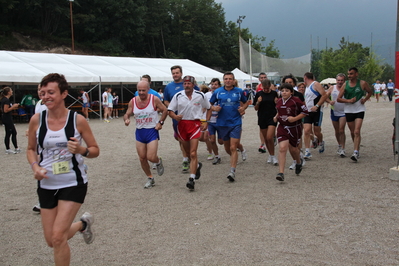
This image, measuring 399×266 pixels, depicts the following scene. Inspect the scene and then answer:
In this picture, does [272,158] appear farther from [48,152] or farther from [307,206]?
[48,152]

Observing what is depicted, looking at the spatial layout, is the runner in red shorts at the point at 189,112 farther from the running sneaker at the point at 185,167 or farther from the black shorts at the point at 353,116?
the black shorts at the point at 353,116

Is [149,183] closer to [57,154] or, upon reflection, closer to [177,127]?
[177,127]

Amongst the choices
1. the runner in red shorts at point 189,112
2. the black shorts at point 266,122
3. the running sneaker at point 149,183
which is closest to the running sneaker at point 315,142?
the black shorts at point 266,122

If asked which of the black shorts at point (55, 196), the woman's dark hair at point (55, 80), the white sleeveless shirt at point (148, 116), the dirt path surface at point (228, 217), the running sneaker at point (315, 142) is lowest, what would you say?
the dirt path surface at point (228, 217)

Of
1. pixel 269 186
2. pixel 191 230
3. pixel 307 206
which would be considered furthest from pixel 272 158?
pixel 191 230

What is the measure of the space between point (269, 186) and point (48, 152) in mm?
4420

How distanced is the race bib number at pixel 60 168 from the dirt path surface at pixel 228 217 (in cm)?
110

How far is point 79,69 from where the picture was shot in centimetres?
2428

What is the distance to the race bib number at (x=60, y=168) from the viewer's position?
344cm

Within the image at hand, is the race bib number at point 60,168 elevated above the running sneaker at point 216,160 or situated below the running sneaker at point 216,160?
above

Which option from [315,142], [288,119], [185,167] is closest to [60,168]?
[288,119]

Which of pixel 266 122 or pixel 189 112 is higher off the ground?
pixel 189 112

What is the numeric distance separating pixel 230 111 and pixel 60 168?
471cm

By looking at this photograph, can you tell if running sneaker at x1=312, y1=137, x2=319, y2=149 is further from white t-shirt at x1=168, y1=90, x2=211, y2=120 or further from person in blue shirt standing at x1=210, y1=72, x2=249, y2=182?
white t-shirt at x1=168, y1=90, x2=211, y2=120
